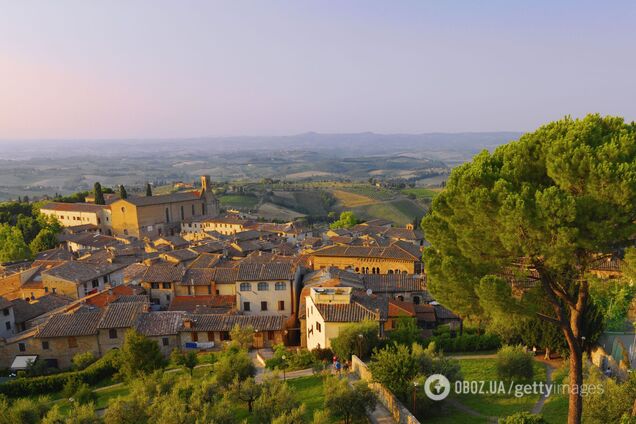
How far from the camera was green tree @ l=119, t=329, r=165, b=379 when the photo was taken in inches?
867

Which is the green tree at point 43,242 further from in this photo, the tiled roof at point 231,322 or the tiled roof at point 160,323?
the tiled roof at point 231,322

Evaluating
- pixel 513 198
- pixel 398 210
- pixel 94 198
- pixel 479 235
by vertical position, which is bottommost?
pixel 398 210

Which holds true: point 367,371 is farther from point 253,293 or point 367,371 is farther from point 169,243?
point 169,243

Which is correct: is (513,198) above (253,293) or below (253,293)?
above

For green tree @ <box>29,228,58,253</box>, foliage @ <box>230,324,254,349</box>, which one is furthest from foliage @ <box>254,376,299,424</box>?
green tree @ <box>29,228,58,253</box>

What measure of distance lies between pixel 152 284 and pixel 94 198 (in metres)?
63.7

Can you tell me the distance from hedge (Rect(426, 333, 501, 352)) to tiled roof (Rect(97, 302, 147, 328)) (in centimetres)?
1691

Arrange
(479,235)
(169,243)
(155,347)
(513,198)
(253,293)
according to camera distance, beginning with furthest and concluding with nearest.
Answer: (169,243), (253,293), (155,347), (479,235), (513,198)

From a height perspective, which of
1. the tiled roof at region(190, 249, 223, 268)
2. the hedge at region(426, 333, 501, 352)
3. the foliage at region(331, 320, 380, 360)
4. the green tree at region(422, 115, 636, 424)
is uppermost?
the green tree at region(422, 115, 636, 424)

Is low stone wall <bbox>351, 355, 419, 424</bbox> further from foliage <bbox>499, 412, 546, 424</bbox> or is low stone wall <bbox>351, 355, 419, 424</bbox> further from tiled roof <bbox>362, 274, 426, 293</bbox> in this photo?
tiled roof <bbox>362, 274, 426, 293</bbox>

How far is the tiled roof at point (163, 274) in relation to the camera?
36406 mm

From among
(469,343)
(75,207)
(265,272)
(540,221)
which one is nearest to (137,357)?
(265,272)

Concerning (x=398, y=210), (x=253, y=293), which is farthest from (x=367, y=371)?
(x=398, y=210)

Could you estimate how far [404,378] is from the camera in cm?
1767
